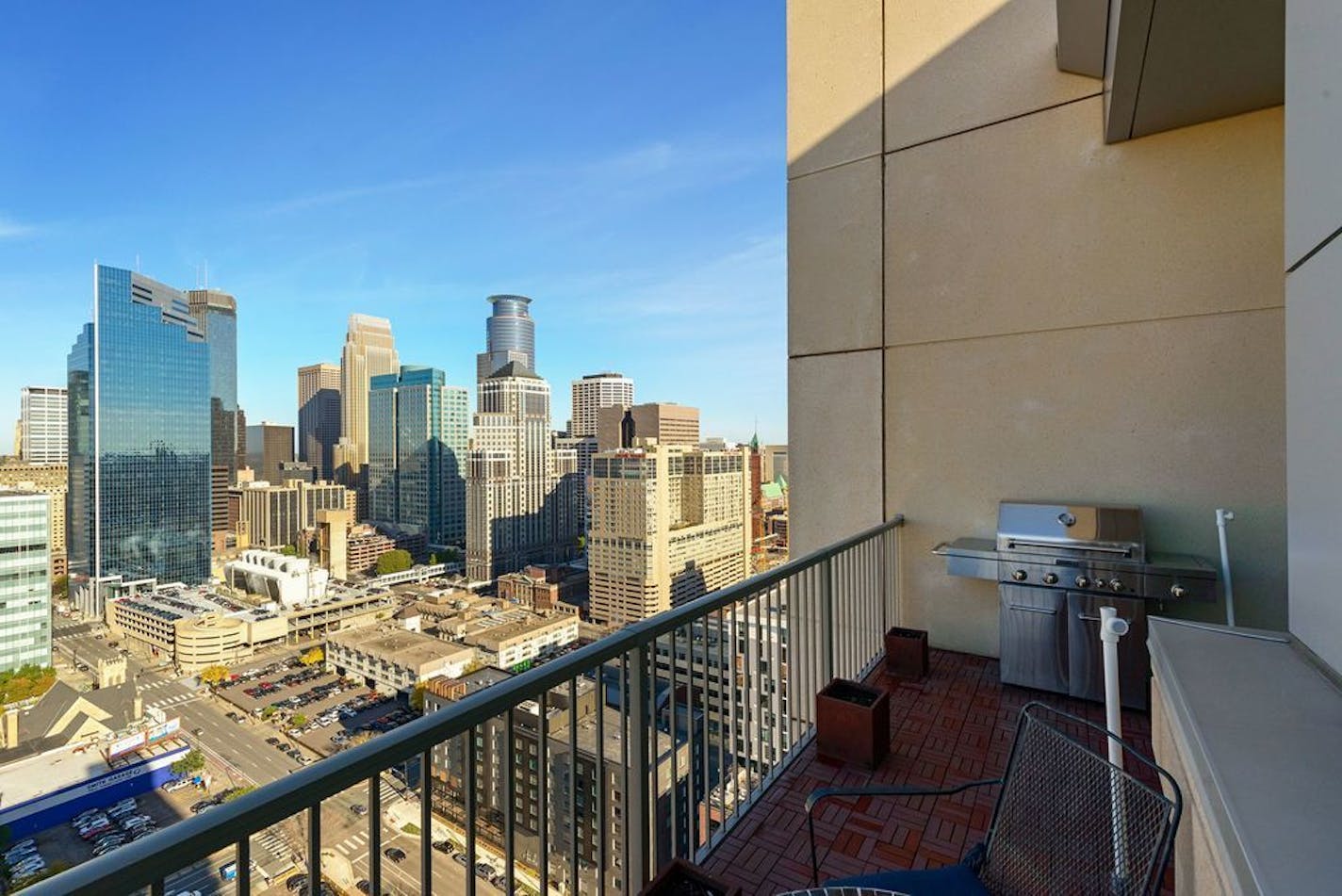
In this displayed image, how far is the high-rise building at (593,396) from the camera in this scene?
2228 inches

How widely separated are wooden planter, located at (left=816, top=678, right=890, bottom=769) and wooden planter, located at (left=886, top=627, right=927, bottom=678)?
0.98 metres

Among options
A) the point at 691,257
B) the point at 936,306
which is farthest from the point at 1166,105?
the point at 691,257

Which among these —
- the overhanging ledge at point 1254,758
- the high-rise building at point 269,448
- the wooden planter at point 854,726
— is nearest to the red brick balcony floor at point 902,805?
the wooden planter at point 854,726

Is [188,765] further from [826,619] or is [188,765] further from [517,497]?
[517,497]

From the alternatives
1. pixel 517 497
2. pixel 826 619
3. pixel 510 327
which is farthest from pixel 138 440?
pixel 510 327

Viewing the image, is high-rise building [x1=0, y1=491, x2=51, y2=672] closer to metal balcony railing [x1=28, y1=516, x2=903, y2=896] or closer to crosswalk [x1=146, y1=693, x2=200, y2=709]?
crosswalk [x1=146, y1=693, x2=200, y2=709]

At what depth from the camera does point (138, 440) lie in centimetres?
3828

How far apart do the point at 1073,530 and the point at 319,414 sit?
8194 cm

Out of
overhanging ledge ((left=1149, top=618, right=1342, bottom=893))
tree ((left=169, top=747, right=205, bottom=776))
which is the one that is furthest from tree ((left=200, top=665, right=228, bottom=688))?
overhanging ledge ((left=1149, top=618, right=1342, bottom=893))

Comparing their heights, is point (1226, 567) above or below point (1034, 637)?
above

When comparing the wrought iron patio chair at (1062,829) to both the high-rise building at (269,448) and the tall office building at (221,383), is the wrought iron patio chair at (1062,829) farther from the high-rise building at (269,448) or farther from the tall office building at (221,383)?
the high-rise building at (269,448)

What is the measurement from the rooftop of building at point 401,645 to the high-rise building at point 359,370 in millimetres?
43540

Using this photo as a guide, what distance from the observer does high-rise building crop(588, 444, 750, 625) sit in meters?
23.9

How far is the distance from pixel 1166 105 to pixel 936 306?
5.09 feet
